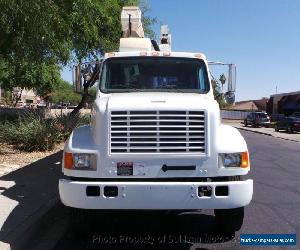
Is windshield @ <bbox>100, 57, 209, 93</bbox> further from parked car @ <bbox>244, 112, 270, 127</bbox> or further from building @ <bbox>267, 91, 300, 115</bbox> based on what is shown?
building @ <bbox>267, 91, 300, 115</bbox>

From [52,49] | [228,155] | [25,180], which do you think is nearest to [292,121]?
[52,49]

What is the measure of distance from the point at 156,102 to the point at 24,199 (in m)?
3.01

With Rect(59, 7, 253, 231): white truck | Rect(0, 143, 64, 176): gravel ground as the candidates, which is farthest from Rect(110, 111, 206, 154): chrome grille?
Rect(0, 143, 64, 176): gravel ground

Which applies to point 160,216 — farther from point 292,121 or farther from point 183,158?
point 292,121

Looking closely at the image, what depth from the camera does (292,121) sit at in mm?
39156

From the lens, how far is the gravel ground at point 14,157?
38.4ft

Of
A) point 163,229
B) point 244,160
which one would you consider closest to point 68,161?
point 163,229

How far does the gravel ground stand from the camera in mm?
11703

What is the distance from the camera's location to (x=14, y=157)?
13547 millimetres

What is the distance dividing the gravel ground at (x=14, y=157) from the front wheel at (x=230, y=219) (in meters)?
5.50

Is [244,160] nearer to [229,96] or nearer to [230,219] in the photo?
[230,219]

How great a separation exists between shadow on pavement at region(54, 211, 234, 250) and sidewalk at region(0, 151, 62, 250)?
1.67 feet

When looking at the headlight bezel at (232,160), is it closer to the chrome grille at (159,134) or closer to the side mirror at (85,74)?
the chrome grille at (159,134)

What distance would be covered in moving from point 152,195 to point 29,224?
73.1 inches
